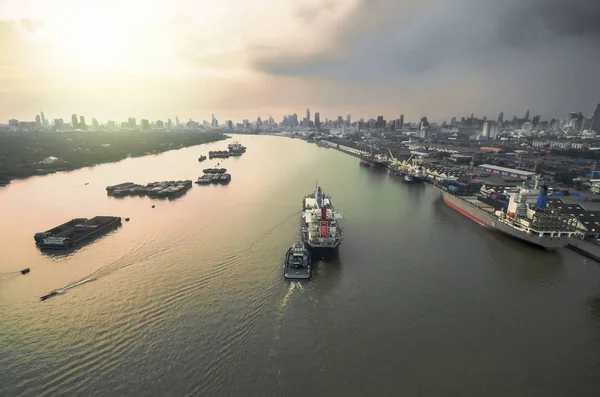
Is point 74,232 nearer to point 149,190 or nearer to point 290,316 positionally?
point 149,190

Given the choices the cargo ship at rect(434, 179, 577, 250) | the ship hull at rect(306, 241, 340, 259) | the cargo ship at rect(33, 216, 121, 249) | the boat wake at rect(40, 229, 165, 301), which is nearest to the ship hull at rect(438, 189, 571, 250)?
the cargo ship at rect(434, 179, 577, 250)

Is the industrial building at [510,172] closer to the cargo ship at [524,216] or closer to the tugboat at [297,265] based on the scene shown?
the cargo ship at [524,216]

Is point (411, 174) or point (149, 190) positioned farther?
point (411, 174)

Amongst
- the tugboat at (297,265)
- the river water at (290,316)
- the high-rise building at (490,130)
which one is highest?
the high-rise building at (490,130)

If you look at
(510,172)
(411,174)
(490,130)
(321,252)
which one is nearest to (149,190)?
(321,252)

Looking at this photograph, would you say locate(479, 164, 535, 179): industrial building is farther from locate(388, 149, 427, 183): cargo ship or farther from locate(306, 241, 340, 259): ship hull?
locate(306, 241, 340, 259): ship hull

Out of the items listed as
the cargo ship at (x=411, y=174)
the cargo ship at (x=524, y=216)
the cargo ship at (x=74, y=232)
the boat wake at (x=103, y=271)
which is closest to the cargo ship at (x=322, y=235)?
the boat wake at (x=103, y=271)
